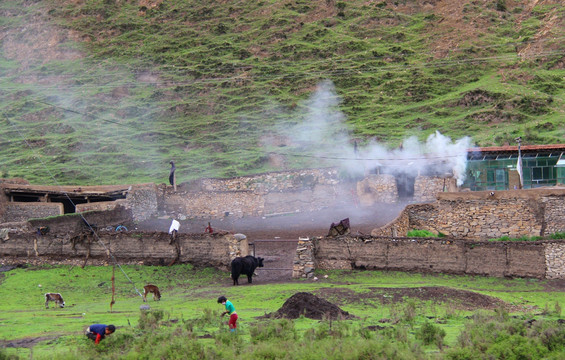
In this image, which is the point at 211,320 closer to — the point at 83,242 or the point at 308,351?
the point at 308,351

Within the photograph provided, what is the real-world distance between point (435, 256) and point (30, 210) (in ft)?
78.4

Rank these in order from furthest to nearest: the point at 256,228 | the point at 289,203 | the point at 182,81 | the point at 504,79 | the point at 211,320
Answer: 1. the point at 182,81
2. the point at 504,79
3. the point at 289,203
4. the point at 256,228
5. the point at 211,320


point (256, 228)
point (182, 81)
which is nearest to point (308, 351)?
point (256, 228)

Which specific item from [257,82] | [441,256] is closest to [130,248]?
[441,256]

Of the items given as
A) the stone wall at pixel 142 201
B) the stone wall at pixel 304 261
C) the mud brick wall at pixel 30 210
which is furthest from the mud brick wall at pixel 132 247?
the stone wall at pixel 142 201

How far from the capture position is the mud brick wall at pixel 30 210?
39375 mm

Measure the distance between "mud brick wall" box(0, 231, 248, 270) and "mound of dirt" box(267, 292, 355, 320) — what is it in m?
8.37

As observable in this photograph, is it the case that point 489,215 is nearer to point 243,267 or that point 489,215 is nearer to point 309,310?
point 243,267

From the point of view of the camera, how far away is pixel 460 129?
181 ft

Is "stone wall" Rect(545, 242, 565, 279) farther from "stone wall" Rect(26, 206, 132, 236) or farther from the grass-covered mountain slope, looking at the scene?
the grass-covered mountain slope

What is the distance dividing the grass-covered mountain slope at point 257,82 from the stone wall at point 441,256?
71.3 feet

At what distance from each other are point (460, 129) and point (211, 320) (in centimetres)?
4051

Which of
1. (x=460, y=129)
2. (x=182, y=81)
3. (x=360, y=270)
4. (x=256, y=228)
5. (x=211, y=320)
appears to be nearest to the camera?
(x=211, y=320)

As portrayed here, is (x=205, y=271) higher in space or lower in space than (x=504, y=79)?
lower
